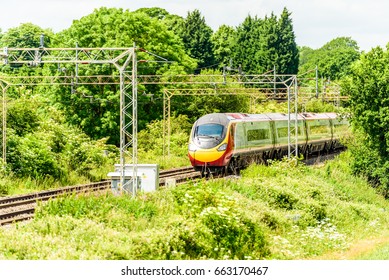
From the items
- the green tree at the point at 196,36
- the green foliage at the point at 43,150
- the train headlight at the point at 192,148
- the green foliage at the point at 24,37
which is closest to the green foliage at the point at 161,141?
the green foliage at the point at 43,150

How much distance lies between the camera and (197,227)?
656 inches

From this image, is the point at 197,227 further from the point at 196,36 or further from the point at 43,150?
the point at 196,36

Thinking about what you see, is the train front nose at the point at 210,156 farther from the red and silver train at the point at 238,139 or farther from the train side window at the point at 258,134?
the train side window at the point at 258,134

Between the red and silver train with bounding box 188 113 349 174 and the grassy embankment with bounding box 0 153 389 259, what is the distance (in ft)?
16.9

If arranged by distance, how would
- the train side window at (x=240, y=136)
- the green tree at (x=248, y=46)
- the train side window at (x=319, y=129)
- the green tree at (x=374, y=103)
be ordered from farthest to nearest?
the green tree at (x=248, y=46) < the train side window at (x=319, y=129) < the green tree at (x=374, y=103) < the train side window at (x=240, y=136)

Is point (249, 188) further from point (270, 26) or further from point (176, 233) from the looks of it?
point (270, 26)

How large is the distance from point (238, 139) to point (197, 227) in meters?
17.8

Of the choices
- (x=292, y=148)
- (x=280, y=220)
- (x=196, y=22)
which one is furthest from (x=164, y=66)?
(x=280, y=220)

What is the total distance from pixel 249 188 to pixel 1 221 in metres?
8.98

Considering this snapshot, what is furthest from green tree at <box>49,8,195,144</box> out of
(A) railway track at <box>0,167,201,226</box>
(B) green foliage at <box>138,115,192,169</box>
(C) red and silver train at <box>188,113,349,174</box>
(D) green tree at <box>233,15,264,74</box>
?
(D) green tree at <box>233,15,264,74</box>

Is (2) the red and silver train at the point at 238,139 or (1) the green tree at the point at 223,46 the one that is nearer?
(2) the red and silver train at the point at 238,139

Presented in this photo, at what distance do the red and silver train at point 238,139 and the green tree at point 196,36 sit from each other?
27.0 metres

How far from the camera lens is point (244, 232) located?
18.2 meters

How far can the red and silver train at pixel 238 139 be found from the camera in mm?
32781
